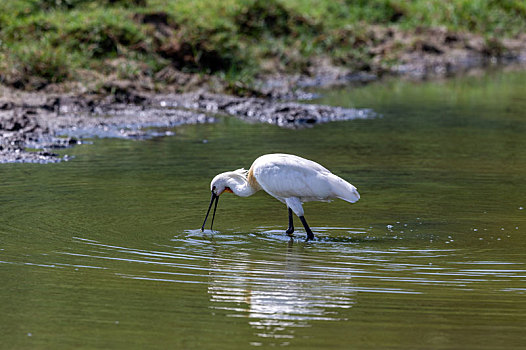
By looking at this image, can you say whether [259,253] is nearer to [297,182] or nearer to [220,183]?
[297,182]

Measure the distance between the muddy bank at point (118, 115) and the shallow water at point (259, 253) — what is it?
821mm

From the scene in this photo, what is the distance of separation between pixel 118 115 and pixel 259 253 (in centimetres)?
958

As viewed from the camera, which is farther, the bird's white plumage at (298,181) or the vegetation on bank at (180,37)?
the vegetation on bank at (180,37)

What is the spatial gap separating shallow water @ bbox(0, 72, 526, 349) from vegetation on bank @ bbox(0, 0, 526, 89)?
216 inches

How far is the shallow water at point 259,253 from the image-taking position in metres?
5.84

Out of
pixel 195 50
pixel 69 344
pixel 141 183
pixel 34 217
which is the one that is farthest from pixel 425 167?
pixel 195 50

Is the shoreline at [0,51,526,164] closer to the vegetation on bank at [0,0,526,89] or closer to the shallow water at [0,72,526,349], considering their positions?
the shallow water at [0,72,526,349]

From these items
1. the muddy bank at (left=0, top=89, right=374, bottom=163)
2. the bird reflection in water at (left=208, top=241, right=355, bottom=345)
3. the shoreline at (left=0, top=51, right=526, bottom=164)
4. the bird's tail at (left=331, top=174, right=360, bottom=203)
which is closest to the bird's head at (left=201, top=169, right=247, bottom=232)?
the bird's tail at (left=331, top=174, right=360, bottom=203)

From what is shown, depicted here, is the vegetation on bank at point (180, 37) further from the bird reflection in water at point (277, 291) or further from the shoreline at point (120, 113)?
the bird reflection in water at point (277, 291)

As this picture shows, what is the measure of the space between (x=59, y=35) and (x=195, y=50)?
128 inches

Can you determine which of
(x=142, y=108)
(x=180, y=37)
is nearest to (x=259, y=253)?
(x=142, y=108)

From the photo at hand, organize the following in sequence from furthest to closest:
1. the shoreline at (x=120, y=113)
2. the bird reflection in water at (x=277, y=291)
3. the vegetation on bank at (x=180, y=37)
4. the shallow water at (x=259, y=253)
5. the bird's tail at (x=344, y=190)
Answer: the vegetation on bank at (x=180, y=37) < the shoreline at (x=120, y=113) < the bird's tail at (x=344, y=190) < the bird reflection in water at (x=277, y=291) < the shallow water at (x=259, y=253)

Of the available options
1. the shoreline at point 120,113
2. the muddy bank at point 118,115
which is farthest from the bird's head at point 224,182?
the muddy bank at point 118,115

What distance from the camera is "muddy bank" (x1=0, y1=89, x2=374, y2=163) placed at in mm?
14297
